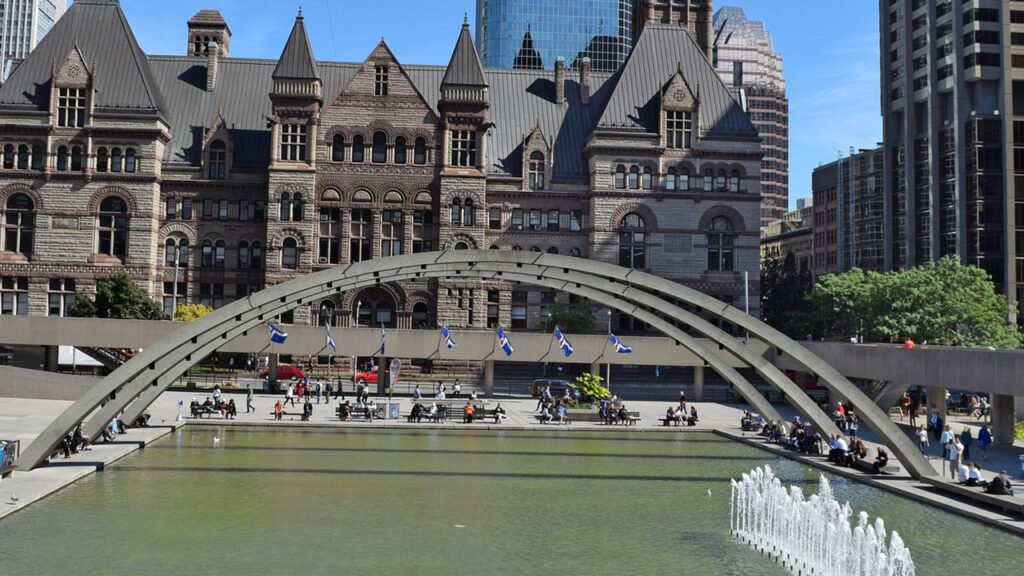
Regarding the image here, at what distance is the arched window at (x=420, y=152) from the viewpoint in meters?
77.0

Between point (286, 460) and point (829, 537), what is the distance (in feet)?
62.9

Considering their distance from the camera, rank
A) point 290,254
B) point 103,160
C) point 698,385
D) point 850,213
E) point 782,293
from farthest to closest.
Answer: point 850,213, point 782,293, point 290,254, point 103,160, point 698,385

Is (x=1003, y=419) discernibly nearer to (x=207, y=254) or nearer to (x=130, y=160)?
(x=207, y=254)

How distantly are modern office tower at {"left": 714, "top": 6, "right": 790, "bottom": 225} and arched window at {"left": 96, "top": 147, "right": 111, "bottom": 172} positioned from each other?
128 metres

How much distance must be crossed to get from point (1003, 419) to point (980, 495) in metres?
15.8

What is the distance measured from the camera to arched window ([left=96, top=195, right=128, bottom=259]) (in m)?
74.8

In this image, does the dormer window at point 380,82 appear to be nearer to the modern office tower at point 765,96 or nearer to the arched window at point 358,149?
the arched window at point 358,149

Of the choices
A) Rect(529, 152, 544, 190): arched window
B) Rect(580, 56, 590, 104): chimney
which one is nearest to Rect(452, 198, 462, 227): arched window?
Rect(529, 152, 544, 190): arched window

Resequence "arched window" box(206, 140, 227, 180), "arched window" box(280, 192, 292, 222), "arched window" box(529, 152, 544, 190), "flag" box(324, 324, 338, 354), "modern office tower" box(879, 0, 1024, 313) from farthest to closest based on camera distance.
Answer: "modern office tower" box(879, 0, 1024, 313), "arched window" box(529, 152, 544, 190), "arched window" box(206, 140, 227, 180), "arched window" box(280, 192, 292, 222), "flag" box(324, 324, 338, 354)

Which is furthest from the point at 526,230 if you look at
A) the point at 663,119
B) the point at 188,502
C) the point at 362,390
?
the point at 188,502

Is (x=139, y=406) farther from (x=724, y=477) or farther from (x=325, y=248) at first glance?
(x=325, y=248)

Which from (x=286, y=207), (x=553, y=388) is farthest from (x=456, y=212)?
(x=553, y=388)

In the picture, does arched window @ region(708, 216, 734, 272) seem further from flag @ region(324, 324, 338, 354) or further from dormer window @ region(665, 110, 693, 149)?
flag @ region(324, 324, 338, 354)

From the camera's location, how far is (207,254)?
258ft
